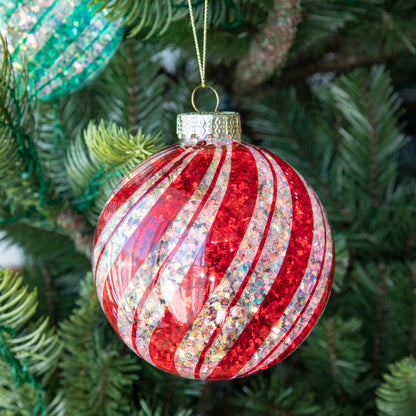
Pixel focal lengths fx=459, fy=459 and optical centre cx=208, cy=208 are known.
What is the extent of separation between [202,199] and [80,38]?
233 mm

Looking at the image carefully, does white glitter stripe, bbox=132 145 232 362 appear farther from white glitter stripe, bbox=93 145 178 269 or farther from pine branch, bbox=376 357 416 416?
pine branch, bbox=376 357 416 416

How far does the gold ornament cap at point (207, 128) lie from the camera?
36 cm

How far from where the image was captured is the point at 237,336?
0.31 meters

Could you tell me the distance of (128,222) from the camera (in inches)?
12.7

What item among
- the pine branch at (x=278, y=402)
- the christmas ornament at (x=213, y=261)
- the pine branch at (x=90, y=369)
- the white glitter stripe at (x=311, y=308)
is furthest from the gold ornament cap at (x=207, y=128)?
the pine branch at (x=278, y=402)

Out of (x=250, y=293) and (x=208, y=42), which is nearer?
(x=250, y=293)

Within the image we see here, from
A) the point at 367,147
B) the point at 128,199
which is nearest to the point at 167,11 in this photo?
the point at 128,199

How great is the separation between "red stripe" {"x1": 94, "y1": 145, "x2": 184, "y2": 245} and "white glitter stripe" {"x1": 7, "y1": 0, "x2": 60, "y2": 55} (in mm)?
173

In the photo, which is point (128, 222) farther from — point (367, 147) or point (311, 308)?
point (367, 147)

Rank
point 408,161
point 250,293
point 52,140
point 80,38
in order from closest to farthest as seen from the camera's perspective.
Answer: point 250,293 → point 80,38 → point 52,140 → point 408,161

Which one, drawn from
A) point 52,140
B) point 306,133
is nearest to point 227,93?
point 306,133

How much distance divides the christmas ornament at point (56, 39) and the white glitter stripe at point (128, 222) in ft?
0.59

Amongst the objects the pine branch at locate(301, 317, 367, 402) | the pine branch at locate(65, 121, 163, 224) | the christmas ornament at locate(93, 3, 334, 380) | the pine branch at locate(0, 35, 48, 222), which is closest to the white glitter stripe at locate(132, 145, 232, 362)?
the christmas ornament at locate(93, 3, 334, 380)

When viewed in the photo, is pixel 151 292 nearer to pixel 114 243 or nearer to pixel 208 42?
pixel 114 243
